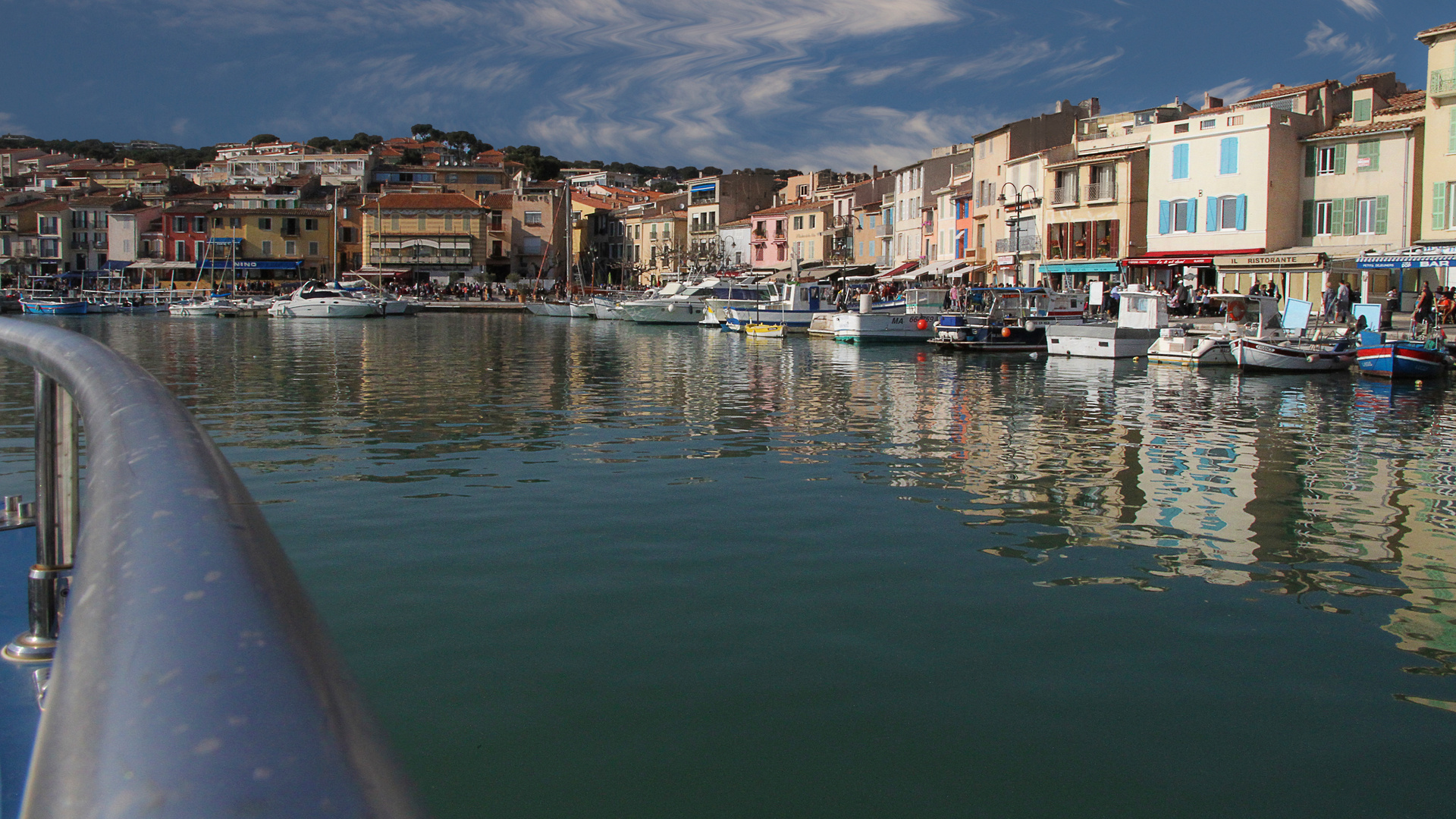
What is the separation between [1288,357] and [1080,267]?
73.8 ft

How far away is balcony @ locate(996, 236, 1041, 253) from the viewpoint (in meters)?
54.8

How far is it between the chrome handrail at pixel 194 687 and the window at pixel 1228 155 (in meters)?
48.7

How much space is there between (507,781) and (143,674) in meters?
4.75

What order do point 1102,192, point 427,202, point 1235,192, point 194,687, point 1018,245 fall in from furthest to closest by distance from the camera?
point 427,202, point 1018,245, point 1102,192, point 1235,192, point 194,687

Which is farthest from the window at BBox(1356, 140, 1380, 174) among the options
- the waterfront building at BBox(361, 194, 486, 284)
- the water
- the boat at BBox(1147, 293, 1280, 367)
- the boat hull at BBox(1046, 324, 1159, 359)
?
the waterfront building at BBox(361, 194, 486, 284)

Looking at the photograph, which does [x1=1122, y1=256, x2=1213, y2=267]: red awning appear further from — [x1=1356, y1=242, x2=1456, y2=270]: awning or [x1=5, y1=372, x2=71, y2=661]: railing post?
[x1=5, y1=372, x2=71, y2=661]: railing post


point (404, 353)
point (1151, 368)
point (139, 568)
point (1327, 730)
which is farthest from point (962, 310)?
point (139, 568)

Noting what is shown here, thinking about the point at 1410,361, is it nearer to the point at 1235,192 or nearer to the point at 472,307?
the point at 1235,192

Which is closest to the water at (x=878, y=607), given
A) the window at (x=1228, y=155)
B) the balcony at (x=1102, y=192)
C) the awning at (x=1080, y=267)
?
the window at (x=1228, y=155)

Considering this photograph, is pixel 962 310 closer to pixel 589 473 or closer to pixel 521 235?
pixel 589 473

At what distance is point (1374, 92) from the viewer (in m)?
43.1

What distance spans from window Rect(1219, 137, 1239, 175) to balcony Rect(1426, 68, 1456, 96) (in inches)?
320

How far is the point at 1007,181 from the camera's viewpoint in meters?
57.9

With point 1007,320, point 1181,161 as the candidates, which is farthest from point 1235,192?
point 1007,320
